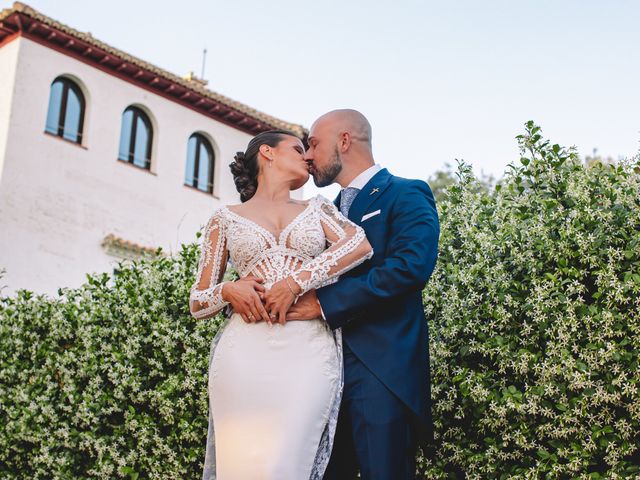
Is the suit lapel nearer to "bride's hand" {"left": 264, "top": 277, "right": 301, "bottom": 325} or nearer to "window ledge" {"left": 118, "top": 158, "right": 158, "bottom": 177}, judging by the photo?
"bride's hand" {"left": 264, "top": 277, "right": 301, "bottom": 325}

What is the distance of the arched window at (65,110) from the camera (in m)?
19.2

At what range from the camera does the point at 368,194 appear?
3682 mm

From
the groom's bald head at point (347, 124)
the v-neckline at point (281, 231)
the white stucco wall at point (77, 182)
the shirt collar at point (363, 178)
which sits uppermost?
the white stucco wall at point (77, 182)

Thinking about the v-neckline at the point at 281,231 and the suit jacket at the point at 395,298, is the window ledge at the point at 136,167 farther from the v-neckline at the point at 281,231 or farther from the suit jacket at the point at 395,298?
the suit jacket at the point at 395,298

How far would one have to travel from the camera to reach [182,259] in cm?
637

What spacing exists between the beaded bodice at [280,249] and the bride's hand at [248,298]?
0.05m

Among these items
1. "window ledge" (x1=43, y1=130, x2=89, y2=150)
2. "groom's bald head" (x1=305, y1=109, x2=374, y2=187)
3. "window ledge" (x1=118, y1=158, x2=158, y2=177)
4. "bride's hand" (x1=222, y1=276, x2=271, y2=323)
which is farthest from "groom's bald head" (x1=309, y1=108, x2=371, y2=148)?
"window ledge" (x1=118, y1=158, x2=158, y2=177)

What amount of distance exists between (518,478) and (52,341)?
472 centimetres

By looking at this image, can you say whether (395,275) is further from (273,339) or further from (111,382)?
(111,382)

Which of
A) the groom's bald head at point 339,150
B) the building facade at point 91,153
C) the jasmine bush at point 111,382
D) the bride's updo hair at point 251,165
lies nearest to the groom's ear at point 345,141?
the groom's bald head at point 339,150

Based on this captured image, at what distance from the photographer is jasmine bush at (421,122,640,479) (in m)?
3.52

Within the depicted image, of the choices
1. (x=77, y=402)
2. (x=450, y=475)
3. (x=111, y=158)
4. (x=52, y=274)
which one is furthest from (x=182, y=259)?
(x=111, y=158)

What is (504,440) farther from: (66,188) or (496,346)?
(66,188)

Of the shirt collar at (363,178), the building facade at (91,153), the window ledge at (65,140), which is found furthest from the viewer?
the window ledge at (65,140)
